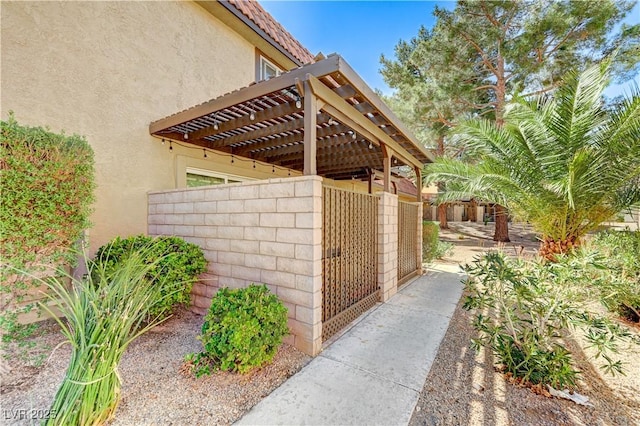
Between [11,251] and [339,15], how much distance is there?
9.52m

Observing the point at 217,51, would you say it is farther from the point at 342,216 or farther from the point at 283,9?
the point at 342,216

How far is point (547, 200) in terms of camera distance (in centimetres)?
598

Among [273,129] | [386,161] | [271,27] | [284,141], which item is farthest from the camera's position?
[271,27]

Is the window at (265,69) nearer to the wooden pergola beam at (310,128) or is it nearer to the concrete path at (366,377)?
the wooden pergola beam at (310,128)

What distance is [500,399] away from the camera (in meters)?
2.74

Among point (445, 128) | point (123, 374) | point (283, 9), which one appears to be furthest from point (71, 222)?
point (445, 128)

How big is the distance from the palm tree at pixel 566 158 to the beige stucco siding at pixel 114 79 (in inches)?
289

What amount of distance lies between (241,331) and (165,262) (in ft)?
6.33

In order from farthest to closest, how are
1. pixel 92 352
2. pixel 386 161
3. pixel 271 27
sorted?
pixel 271 27 → pixel 386 161 → pixel 92 352

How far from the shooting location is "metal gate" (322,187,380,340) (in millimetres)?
4027

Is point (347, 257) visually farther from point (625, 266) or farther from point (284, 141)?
point (625, 266)

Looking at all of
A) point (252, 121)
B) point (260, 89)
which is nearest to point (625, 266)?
point (260, 89)

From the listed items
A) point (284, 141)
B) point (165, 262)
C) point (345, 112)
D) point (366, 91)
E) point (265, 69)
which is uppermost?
point (265, 69)

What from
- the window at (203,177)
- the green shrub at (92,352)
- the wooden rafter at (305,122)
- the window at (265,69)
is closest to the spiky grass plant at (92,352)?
the green shrub at (92,352)
